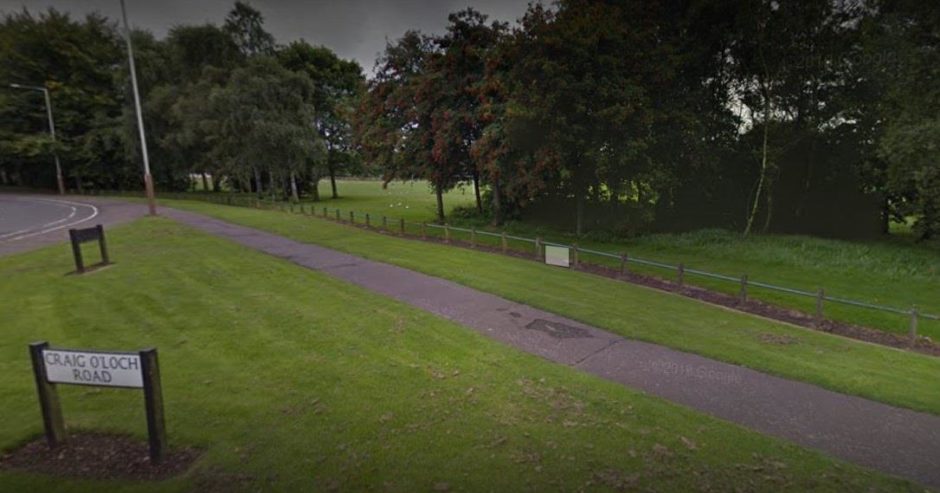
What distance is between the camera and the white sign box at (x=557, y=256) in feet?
44.6

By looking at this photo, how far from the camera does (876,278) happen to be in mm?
13375

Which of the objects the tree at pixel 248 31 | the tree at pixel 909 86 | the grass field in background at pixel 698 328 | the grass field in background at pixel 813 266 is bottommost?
the grass field in background at pixel 813 266

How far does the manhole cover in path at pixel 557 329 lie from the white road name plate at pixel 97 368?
5486mm

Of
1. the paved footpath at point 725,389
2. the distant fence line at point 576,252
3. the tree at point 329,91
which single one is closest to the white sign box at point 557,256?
the distant fence line at point 576,252

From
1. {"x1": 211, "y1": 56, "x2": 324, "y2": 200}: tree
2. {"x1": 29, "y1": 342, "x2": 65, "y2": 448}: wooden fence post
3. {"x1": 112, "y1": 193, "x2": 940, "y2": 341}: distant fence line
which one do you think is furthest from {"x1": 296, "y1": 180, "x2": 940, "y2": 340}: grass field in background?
{"x1": 211, "y1": 56, "x2": 324, "y2": 200}: tree

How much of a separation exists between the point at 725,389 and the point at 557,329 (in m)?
2.71

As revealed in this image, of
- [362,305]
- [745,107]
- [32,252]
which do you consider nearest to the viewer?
[362,305]

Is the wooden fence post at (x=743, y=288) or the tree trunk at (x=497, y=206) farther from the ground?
the tree trunk at (x=497, y=206)

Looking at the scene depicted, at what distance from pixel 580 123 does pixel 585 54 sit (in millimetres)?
2427

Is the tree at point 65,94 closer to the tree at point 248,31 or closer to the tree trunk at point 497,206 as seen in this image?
the tree at point 248,31

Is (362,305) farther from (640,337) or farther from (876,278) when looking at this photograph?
(876,278)

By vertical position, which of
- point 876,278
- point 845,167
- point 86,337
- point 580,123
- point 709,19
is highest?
point 709,19

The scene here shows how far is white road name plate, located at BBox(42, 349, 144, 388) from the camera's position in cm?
388

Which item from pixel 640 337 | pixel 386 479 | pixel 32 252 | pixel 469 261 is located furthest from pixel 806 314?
pixel 32 252
